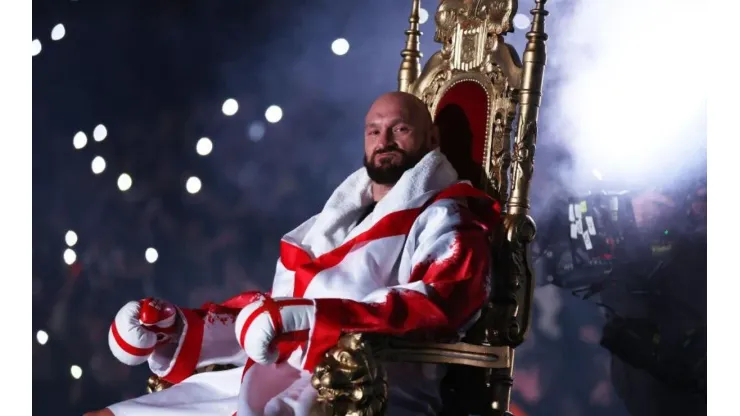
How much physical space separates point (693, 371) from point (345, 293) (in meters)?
1.25

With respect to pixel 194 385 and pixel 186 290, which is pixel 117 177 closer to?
pixel 186 290

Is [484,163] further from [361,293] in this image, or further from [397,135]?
[361,293]

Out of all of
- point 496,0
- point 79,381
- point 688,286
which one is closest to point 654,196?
point 688,286

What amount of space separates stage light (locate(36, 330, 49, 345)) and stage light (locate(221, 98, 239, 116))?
1.43 meters

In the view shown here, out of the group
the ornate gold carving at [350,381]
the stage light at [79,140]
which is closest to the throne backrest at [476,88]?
the ornate gold carving at [350,381]

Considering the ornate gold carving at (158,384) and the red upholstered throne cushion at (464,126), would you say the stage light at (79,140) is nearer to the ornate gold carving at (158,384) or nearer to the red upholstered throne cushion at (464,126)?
the ornate gold carving at (158,384)

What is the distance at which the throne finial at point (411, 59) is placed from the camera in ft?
9.91

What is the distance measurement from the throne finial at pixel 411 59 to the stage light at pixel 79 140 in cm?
207

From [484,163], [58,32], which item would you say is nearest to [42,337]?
[58,32]

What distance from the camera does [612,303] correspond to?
323 centimetres

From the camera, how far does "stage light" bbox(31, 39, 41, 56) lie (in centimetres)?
476

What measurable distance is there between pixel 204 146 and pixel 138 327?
5.97 feet

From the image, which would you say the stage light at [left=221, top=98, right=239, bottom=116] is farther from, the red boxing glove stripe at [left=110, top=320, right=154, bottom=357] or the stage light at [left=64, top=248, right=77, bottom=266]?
the red boxing glove stripe at [left=110, top=320, right=154, bottom=357]

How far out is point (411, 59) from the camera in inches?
120
